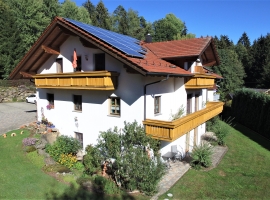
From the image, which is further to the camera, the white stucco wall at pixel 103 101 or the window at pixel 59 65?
the window at pixel 59 65

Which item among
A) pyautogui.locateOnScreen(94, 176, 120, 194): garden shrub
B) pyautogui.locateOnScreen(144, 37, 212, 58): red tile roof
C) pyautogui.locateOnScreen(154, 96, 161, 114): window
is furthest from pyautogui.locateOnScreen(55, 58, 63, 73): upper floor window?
pyautogui.locateOnScreen(94, 176, 120, 194): garden shrub

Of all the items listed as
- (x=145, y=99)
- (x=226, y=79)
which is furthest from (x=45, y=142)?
(x=226, y=79)

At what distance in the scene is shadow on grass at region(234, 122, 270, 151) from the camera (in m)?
21.6

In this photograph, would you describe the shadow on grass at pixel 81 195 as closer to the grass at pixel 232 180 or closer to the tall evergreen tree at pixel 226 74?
the grass at pixel 232 180

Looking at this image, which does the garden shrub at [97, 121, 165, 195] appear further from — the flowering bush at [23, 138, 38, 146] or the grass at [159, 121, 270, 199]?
the flowering bush at [23, 138, 38, 146]

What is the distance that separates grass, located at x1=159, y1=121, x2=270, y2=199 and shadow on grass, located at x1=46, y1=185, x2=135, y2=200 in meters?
1.98

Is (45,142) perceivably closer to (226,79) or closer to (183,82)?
(183,82)

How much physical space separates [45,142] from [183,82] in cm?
961

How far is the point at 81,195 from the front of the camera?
33.4 ft

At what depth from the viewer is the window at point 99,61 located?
1304cm

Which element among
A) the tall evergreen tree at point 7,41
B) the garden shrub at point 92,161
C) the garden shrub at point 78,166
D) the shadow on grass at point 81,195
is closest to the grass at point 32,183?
the shadow on grass at point 81,195

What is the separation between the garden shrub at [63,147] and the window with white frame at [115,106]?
3.30 metres

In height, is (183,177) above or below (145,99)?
below

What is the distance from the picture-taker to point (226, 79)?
50.9 m
